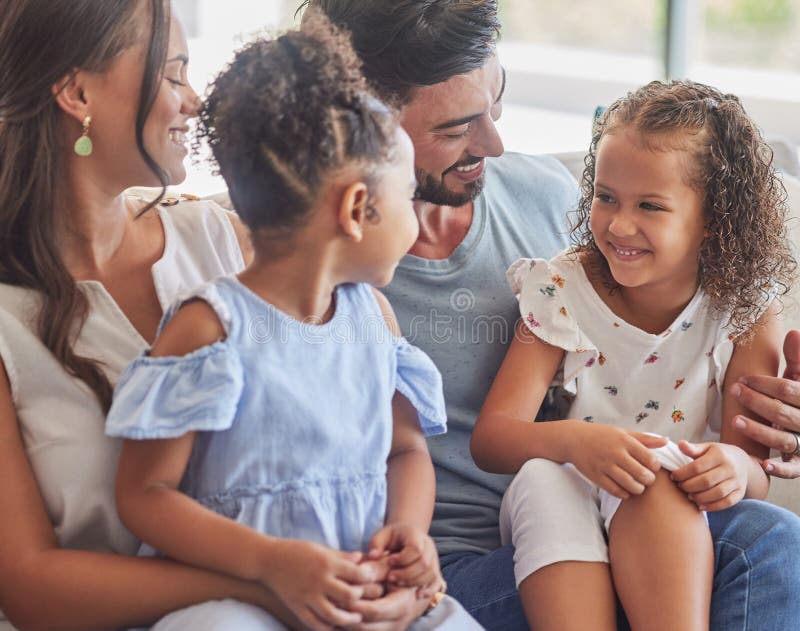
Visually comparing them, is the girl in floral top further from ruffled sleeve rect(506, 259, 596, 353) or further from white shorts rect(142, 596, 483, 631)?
white shorts rect(142, 596, 483, 631)

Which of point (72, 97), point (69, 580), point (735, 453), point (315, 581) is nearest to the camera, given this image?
point (315, 581)

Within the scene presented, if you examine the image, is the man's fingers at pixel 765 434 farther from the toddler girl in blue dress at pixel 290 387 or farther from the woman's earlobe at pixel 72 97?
the woman's earlobe at pixel 72 97

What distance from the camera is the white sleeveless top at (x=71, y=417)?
4.46 ft

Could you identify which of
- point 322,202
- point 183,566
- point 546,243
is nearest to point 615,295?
point 546,243

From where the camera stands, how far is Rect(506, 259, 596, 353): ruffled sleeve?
171cm

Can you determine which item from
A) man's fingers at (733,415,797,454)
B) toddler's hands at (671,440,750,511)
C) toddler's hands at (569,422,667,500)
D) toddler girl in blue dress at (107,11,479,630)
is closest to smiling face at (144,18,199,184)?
toddler girl in blue dress at (107,11,479,630)

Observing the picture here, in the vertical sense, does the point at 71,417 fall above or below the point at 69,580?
above

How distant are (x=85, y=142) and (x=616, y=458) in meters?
0.82

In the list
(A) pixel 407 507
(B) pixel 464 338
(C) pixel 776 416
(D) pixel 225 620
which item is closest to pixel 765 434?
(C) pixel 776 416

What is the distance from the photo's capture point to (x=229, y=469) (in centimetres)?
126

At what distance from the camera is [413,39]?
1686 millimetres

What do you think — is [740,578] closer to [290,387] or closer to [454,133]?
[290,387]

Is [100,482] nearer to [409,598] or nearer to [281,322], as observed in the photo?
[281,322]

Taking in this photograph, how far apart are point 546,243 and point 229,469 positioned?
85 centimetres
